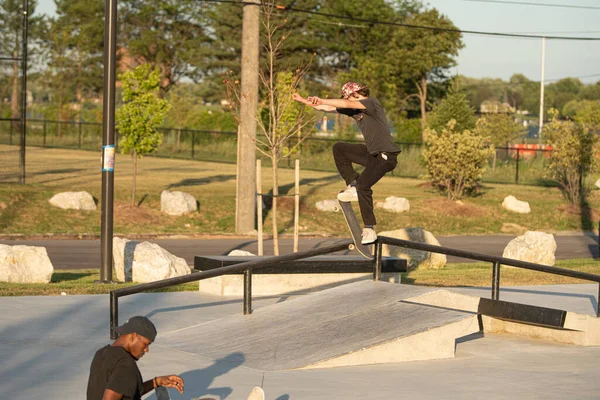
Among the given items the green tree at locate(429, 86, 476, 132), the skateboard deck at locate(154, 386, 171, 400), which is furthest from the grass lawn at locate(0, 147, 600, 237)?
the skateboard deck at locate(154, 386, 171, 400)

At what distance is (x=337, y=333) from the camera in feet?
31.6

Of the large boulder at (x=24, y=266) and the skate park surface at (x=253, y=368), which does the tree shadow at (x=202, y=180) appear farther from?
the skate park surface at (x=253, y=368)

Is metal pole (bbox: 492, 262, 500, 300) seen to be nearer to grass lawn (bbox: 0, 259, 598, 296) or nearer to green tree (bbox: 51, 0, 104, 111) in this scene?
grass lawn (bbox: 0, 259, 598, 296)

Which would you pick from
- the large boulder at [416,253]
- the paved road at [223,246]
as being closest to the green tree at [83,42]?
the paved road at [223,246]

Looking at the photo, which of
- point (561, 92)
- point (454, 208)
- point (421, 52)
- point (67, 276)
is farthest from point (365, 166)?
point (561, 92)

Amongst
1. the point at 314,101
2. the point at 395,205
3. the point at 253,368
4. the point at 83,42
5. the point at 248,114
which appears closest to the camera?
the point at 253,368

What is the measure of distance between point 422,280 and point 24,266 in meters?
6.68

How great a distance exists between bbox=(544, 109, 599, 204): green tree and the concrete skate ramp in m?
25.2

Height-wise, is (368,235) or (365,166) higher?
(365,166)

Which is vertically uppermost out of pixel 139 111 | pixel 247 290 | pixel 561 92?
pixel 561 92

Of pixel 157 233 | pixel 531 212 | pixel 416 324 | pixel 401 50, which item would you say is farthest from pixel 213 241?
pixel 401 50

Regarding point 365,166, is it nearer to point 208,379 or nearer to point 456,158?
point 208,379

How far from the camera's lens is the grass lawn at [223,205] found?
87.1 ft

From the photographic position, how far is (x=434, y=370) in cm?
907
